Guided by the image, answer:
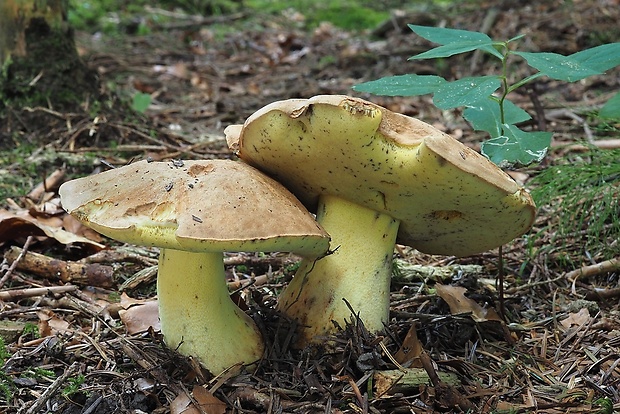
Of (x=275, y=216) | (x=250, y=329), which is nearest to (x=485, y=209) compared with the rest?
(x=275, y=216)

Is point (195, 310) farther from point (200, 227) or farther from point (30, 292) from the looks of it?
point (30, 292)

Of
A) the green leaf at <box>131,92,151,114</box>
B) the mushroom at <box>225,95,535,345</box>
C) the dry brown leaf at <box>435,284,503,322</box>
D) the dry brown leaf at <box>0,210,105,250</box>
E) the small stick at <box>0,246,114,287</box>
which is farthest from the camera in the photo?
the green leaf at <box>131,92,151,114</box>

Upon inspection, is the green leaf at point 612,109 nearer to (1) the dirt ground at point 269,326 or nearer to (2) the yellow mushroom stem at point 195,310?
(1) the dirt ground at point 269,326

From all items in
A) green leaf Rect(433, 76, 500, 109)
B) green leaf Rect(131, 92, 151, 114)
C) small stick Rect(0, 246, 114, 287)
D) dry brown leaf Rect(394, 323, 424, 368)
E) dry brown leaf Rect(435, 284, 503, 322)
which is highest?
green leaf Rect(433, 76, 500, 109)

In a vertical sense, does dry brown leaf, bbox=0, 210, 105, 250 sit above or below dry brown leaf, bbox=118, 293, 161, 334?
below

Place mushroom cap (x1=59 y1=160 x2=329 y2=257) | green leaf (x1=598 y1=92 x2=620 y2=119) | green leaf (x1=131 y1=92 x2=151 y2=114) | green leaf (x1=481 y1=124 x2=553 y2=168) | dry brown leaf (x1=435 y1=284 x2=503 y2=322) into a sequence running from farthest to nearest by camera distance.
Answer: green leaf (x1=131 y1=92 x2=151 y2=114) < dry brown leaf (x1=435 y1=284 x2=503 y2=322) < green leaf (x1=481 y1=124 x2=553 y2=168) < mushroom cap (x1=59 y1=160 x2=329 y2=257) < green leaf (x1=598 y1=92 x2=620 y2=119)

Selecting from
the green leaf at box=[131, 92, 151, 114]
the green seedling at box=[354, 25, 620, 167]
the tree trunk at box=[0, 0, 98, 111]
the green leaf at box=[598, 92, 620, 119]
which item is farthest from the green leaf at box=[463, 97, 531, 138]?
the green leaf at box=[131, 92, 151, 114]

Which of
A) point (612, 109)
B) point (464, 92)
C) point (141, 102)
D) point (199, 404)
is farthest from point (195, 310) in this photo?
point (141, 102)

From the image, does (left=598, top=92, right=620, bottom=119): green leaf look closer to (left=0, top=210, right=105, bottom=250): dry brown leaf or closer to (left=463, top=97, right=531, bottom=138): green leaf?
(left=463, top=97, right=531, bottom=138): green leaf
